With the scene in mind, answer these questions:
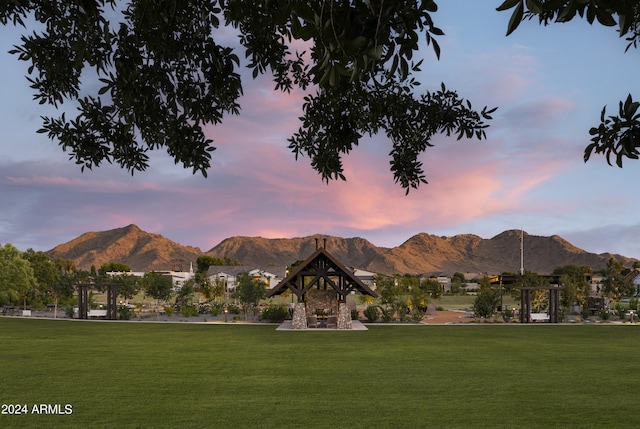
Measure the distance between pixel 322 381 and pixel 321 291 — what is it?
17.5 meters

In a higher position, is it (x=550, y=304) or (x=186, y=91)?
(x=186, y=91)

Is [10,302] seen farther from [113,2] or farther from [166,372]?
[113,2]

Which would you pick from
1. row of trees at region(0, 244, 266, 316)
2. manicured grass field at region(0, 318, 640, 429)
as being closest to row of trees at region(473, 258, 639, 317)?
manicured grass field at region(0, 318, 640, 429)

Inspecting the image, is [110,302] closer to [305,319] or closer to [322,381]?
[305,319]

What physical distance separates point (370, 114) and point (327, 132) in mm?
650

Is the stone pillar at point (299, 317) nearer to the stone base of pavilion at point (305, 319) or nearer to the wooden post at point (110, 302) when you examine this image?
the stone base of pavilion at point (305, 319)

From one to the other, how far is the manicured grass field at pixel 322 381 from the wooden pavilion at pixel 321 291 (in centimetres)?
514

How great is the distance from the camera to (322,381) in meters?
12.8

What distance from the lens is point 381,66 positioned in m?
7.34

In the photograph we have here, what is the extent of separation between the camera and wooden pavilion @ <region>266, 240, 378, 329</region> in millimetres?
28172

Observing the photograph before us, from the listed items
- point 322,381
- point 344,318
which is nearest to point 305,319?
point 344,318

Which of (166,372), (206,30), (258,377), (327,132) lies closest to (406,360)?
(258,377)

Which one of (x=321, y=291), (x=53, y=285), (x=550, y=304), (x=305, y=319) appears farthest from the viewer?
(x=53, y=285)

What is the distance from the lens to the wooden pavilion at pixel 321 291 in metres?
28.2
